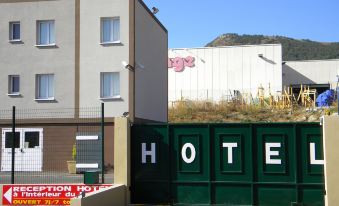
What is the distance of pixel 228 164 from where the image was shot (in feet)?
45.2

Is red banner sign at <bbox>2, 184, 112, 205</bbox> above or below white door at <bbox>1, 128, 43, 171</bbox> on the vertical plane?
below

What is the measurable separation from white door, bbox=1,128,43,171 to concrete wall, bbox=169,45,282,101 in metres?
24.9

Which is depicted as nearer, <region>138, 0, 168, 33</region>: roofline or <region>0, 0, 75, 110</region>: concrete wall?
<region>0, 0, 75, 110</region>: concrete wall

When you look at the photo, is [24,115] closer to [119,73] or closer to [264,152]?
[119,73]

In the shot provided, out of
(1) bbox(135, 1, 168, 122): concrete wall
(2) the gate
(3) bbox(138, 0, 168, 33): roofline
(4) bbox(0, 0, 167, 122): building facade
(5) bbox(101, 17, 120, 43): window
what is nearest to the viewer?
(2) the gate

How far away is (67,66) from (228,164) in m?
16.6

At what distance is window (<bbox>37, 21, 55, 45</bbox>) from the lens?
28.7 metres

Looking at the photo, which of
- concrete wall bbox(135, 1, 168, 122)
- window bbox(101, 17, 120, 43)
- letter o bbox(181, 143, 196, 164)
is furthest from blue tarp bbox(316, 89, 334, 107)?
letter o bbox(181, 143, 196, 164)

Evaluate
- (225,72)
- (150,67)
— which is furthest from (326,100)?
(150,67)

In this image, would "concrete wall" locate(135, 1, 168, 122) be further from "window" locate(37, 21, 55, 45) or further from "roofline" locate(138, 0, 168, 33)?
"window" locate(37, 21, 55, 45)

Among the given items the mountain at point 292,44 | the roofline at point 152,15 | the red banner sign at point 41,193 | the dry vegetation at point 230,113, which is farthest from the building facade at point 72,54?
the mountain at point 292,44

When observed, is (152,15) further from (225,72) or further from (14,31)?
(225,72)

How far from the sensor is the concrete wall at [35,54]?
2820 cm

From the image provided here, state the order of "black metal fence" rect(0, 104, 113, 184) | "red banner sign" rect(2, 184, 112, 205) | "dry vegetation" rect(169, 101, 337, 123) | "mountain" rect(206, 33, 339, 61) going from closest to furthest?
"red banner sign" rect(2, 184, 112, 205), "black metal fence" rect(0, 104, 113, 184), "dry vegetation" rect(169, 101, 337, 123), "mountain" rect(206, 33, 339, 61)
